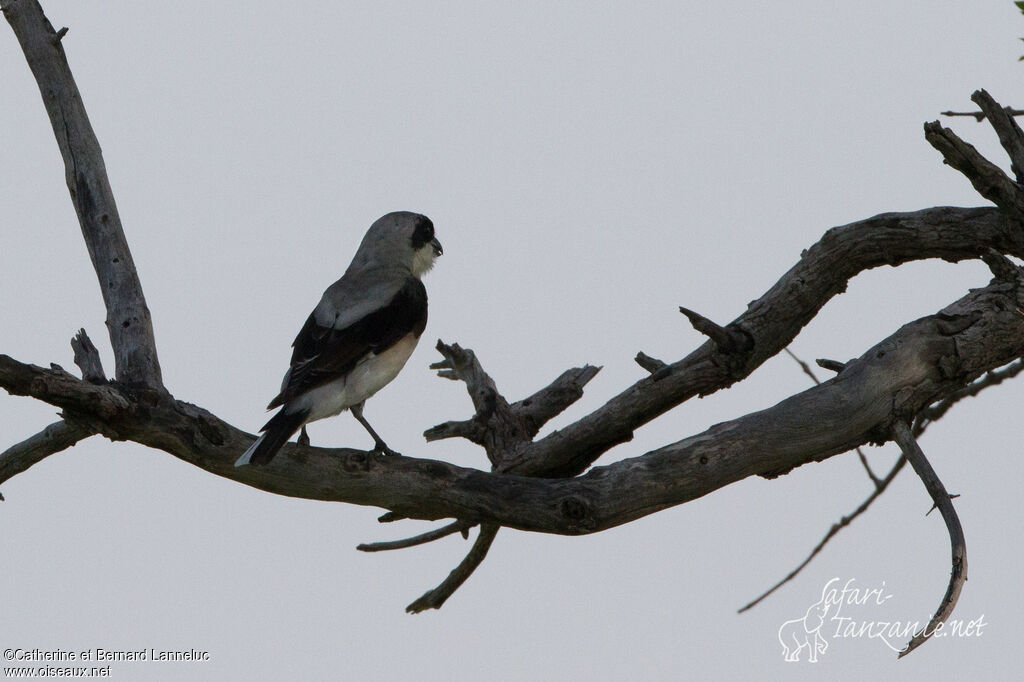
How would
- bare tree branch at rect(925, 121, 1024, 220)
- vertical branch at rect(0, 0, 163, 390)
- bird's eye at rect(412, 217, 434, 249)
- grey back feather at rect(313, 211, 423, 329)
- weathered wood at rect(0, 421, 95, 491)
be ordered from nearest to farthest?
bare tree branch at rect(925, 121, 1024, 220) < vertical branch at rect(0, 0, 163, 390) < weathered wood at rect(0, 421, 95, 491) < grey back feather at rect(313, 211, 423, 329) < bird's eye at rect(412, 217, 434, 249)

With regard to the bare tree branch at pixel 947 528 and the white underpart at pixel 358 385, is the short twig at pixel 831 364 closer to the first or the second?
the bare tree branch at pixel 947 528

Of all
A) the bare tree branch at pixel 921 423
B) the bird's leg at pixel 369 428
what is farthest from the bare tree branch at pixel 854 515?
the bird's leg at pixel 369 428

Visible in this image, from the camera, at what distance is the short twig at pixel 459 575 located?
5.80 metres

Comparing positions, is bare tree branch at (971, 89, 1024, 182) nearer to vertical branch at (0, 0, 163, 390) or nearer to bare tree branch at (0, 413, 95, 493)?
vertical branch at (0, 0, 163, 390)

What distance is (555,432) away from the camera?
17.1 feet

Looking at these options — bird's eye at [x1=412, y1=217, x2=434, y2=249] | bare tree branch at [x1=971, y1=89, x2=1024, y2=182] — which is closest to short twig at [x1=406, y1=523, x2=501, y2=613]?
bird's eye at [x1=412, y1=217, x2=434, y2=249]

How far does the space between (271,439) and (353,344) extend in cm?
100

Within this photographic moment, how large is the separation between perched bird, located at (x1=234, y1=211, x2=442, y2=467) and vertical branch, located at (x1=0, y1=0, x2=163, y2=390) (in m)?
0.61

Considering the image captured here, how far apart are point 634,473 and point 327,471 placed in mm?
1188

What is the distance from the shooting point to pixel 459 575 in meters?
5.95

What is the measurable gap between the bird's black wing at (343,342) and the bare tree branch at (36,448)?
0.99 metres

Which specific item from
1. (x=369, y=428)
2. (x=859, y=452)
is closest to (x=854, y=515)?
(x=859, y=452)

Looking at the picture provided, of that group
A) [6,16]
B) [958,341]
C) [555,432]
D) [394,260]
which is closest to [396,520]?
[555,432]

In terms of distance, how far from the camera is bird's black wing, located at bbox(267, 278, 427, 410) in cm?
508
